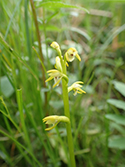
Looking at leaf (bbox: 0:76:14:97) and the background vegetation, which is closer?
the background vegetation

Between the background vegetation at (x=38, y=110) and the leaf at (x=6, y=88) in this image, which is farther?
the leaf at (x=6, y=88)

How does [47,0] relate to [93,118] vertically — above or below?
above

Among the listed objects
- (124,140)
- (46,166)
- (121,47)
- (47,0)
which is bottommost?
(46,166)

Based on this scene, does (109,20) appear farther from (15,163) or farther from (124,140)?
(15,163)

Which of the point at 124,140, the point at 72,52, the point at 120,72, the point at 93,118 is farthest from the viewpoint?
the point at 120,72

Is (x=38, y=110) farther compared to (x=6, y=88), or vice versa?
(x=6, y=88)

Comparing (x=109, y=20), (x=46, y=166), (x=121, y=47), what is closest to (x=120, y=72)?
(x=121, y=47)

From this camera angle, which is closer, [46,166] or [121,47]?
[46,166]

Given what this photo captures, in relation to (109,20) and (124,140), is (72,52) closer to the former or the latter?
(124,140)

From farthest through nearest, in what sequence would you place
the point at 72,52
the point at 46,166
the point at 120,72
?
the point at 120,72, the point at 46,166, the point at 72,52
